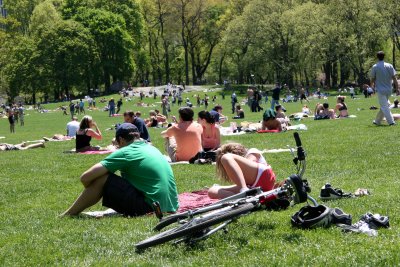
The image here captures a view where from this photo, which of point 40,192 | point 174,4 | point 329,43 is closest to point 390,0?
point 329,43

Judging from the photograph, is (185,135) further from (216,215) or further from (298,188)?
(216,215)

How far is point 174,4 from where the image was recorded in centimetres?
8225

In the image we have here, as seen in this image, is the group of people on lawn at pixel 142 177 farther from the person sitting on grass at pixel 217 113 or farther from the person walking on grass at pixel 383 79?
the person walking on grass at pixel 383 79

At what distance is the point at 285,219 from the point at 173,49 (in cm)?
8932

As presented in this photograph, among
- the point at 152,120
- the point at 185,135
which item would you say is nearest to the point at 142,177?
the point at 185,135

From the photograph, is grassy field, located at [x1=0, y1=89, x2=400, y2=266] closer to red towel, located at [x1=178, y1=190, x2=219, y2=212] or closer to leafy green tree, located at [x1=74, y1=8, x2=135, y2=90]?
red towel, located at [x1=178, y1=190, x2=219, y2=212]

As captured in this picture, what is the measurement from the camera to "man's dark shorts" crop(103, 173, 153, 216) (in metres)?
7.21

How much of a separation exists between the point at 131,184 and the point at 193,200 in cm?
131

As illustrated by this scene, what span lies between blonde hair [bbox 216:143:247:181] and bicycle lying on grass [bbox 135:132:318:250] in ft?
4.47

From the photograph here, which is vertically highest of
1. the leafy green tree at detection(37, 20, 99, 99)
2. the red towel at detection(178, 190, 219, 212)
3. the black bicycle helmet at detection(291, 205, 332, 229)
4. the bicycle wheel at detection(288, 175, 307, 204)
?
the leafy green tree at detection(37, 20, 99, 99)

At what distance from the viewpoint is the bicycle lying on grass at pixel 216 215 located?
17.2 feet

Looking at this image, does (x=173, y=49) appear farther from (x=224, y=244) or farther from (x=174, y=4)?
(x=224, y=244)

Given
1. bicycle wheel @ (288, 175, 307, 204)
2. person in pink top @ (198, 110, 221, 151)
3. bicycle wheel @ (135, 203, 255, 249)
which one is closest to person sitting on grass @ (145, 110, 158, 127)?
person in pink top @ (198, 110, 221, 151)

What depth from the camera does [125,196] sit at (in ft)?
23.7
